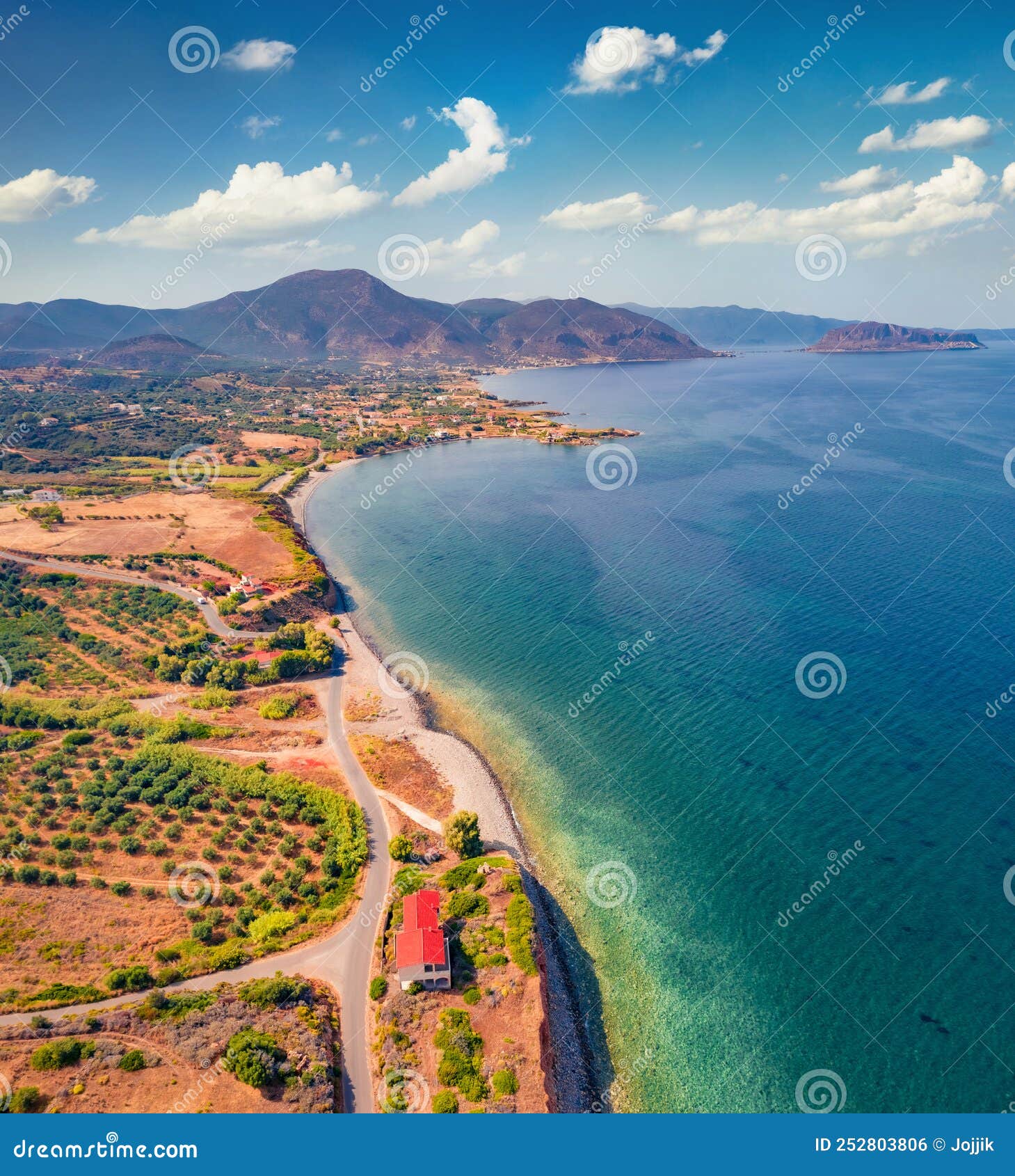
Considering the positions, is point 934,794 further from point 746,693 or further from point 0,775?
point 0,775

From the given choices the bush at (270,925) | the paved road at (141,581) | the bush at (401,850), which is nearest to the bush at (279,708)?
the paved road at (141,581)

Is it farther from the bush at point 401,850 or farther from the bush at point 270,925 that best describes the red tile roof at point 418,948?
the bush at point 401,850

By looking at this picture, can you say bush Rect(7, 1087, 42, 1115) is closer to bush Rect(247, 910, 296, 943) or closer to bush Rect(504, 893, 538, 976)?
bush Rect(247, 910, 296, 943)

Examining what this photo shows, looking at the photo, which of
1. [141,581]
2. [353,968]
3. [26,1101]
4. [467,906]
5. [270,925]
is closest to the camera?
[26,1101]

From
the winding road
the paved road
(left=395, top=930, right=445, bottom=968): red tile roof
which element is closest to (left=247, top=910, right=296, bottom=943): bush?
the winding road

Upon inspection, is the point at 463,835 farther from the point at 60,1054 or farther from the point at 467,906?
the point at 60,1054

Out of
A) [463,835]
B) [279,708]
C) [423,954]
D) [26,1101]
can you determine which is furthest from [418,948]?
[279,708]

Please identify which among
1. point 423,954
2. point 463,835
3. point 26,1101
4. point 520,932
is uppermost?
point 463,835

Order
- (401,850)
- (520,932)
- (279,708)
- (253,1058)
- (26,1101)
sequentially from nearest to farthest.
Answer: (26,1101) → (253,1058) → (520,932) → (401,850) → (279,708)
